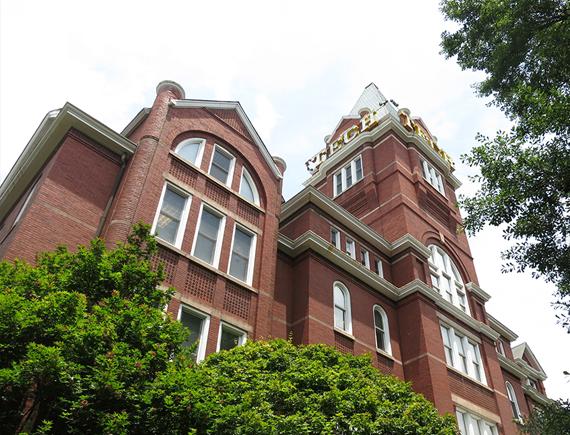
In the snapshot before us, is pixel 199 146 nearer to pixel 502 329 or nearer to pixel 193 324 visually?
pixel 193 324

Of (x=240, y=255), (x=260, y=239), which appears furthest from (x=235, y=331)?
(x=260, y=239)

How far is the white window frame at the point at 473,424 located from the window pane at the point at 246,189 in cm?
1232

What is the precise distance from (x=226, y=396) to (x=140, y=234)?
391 centimetres

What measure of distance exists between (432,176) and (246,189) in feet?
55.0

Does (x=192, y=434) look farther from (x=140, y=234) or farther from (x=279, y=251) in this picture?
(x=279, y=251)

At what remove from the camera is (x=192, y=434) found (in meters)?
7.25

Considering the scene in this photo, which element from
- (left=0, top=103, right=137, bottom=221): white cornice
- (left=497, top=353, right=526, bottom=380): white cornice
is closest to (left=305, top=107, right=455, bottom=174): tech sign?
(left=497, top=353, right=526, bottom=380): white cornice

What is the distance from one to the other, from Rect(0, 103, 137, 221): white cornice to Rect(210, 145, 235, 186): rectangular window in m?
3.24

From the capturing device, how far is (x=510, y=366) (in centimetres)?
2888

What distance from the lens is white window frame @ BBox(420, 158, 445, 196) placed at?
100 feet

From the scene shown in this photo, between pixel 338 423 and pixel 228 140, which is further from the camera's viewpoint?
pixel 228 140

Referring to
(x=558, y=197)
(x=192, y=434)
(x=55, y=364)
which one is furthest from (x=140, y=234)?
(x=558, y=197)

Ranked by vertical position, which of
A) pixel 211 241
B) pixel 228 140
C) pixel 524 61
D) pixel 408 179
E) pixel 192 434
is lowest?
pixel 192 434

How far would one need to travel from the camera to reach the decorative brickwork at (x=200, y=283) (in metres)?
14.4
